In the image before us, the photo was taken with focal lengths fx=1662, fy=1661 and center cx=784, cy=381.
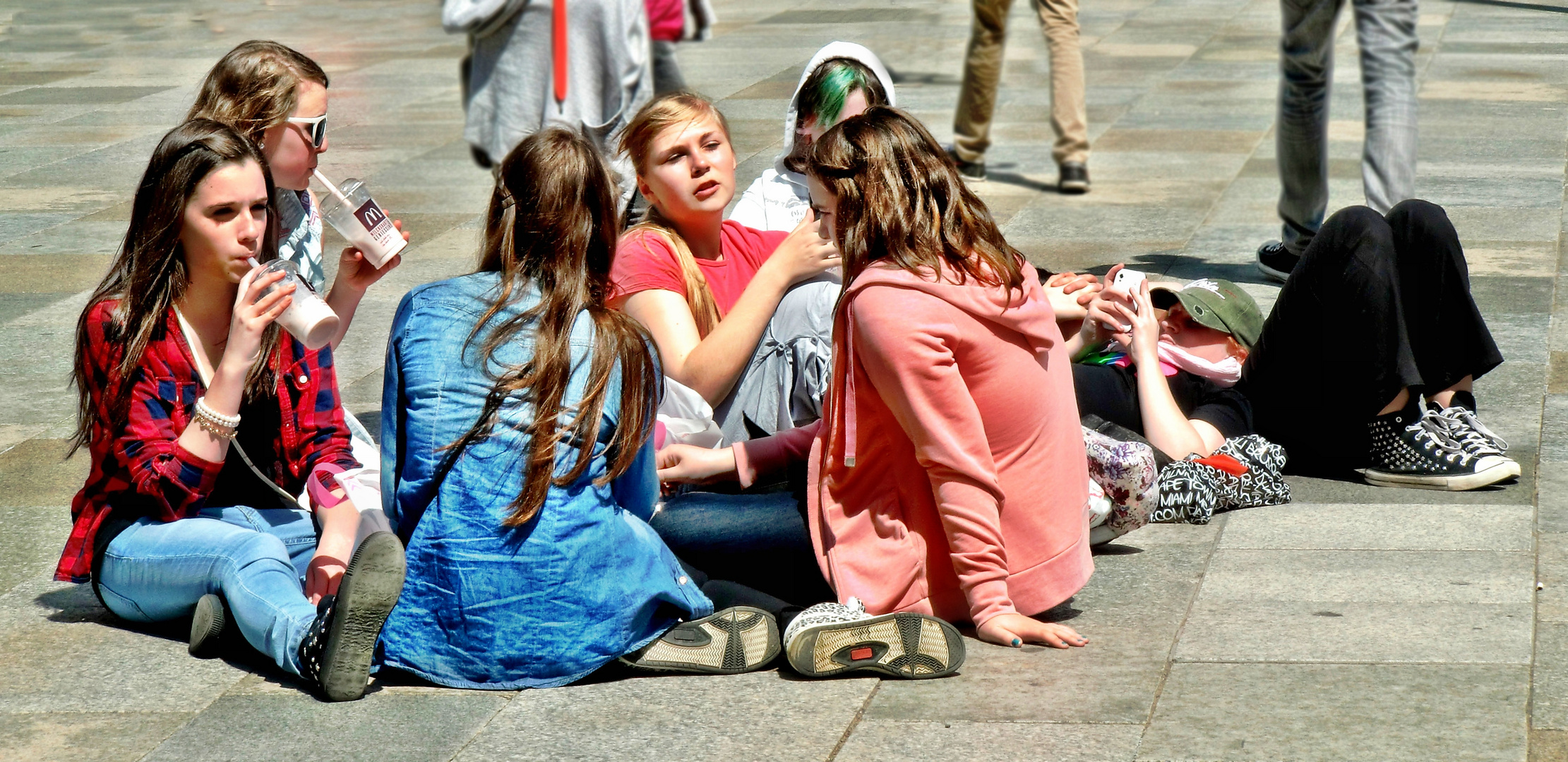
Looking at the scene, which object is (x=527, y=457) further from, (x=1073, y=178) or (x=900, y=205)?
(x=1073, y=178)

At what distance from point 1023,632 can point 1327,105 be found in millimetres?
3785

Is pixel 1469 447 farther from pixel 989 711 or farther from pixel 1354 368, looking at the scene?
pixel 989 711

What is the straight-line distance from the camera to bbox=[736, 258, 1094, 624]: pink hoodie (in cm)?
335

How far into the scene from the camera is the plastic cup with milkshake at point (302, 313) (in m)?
3.42

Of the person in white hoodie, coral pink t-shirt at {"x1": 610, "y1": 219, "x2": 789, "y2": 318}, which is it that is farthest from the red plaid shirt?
the person in white hoodie

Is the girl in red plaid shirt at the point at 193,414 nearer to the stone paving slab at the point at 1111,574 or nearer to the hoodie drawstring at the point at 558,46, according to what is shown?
the stone paving slab at the point at 1111,574

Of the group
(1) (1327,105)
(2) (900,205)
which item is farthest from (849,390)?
(1) (1327,105)

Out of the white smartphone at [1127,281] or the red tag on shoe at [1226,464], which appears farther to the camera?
→ the white smartphone at [1127,281]

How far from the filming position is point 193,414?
355cm

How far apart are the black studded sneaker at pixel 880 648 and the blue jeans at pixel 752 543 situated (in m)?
0.36

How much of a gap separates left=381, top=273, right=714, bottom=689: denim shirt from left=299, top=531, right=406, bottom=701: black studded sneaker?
0.41ft

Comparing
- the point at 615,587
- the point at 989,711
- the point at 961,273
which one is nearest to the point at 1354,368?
the point at 961,273

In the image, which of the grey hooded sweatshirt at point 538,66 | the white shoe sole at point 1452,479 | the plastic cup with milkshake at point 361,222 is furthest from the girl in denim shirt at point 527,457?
the grey hooded sweatshirt at point 538,66

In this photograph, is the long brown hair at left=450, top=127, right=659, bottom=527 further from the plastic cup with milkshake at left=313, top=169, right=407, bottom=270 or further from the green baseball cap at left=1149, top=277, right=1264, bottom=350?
the green baseball cap at left=1149, top=277, right=1264, bottom=350
